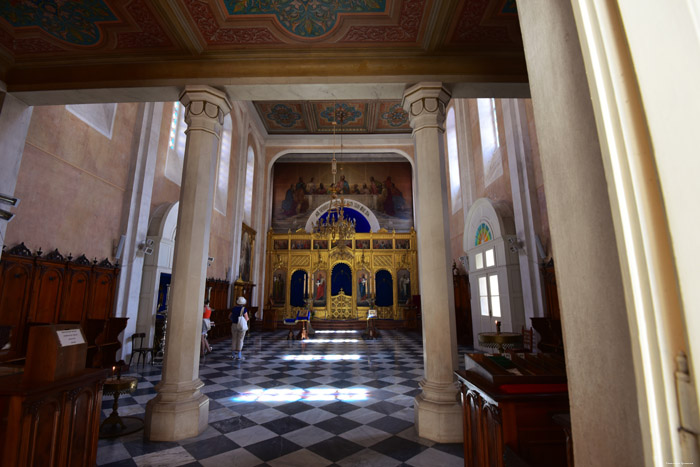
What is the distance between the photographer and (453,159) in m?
12.1

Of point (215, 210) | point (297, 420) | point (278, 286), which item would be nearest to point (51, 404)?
point (297, 420)

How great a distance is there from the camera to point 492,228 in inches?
295

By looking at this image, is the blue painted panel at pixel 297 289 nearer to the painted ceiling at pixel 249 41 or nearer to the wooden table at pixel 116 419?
the wooden table at pixel 116 419

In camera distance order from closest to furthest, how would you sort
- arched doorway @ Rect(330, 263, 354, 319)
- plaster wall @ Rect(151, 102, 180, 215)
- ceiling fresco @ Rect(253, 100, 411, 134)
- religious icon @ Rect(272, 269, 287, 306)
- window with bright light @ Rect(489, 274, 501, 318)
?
window with bright light @ Rect(489, 274, 501, 318) < plaster wall @ Rect(151, 102, 180, 215) < ceiling fresco @ Rect(253, 100, 411, 134) < religious icon @ Rect(272, 269, 287, 306) < arched doorway @ Rect(330, 263, 354, 319)

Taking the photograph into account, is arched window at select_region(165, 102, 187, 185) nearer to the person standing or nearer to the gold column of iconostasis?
the person standing

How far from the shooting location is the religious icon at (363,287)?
1747cm

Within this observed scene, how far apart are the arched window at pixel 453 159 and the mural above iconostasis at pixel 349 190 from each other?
6874 millimetres

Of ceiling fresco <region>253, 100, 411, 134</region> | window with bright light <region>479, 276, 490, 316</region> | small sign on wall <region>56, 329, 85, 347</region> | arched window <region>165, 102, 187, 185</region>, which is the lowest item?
small sign on wall <region>56, 329, 85, 347</region>

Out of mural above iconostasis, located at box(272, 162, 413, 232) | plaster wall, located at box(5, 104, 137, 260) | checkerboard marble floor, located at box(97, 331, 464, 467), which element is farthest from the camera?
mural above iconostasis, located at box(272, 162, 413, 232)

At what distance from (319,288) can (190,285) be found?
46.9 ft

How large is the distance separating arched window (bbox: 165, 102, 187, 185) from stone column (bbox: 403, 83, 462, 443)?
23.5ft

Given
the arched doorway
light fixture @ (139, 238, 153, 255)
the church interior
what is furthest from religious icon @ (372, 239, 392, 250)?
light fixture @ (139, 238, 153, 255)

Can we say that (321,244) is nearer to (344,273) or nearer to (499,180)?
(344,273)

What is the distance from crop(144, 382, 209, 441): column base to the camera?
10.2 feet
